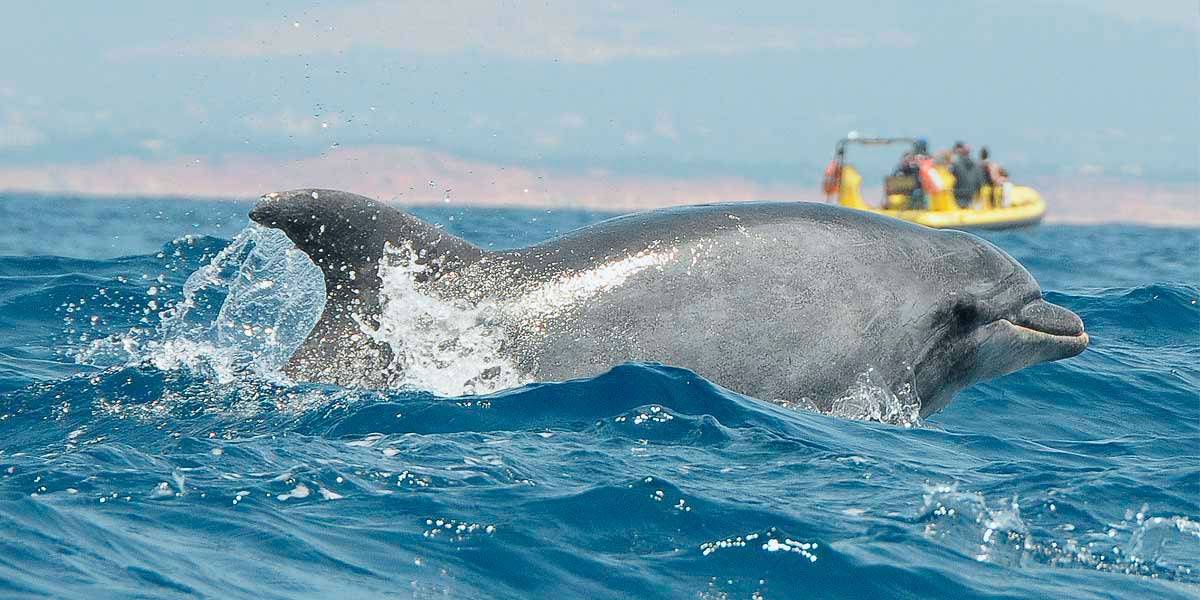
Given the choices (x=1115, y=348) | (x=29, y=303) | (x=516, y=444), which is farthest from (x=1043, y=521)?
(x=29, y=303)

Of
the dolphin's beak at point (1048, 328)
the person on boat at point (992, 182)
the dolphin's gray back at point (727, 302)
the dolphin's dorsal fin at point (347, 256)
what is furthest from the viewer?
the person on boat at point (992, 182)

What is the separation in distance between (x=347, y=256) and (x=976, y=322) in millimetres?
4731

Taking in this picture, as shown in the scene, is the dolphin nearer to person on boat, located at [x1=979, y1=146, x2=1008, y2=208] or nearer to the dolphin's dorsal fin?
the dolphin's dorsal fin

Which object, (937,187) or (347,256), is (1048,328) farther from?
(937,187)

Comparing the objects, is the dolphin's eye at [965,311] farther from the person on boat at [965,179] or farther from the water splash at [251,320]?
the person on boat at [965,179]

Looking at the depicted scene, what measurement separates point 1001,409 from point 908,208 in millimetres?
35444

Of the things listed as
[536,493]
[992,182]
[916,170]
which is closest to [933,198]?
[916,170]

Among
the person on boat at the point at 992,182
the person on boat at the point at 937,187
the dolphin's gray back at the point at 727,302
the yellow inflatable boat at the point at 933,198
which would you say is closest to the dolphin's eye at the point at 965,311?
the dolphin's gray back at the point at 727,302

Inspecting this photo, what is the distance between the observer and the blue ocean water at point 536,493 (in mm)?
6777

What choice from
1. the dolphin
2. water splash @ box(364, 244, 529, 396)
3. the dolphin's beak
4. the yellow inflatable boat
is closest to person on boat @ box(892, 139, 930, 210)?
the yellow inflatable boat

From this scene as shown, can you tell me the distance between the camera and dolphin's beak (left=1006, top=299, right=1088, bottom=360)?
11.1 metres

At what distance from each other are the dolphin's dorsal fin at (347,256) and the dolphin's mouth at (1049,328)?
174 inches

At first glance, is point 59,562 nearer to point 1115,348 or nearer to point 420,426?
point 420,426

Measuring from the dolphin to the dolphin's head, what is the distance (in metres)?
0.02
